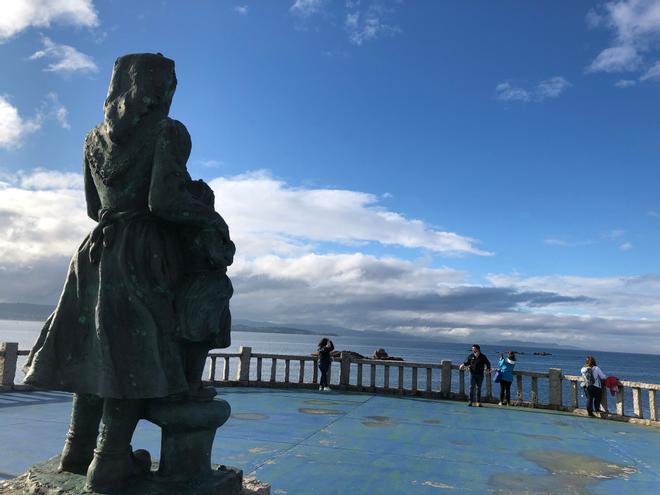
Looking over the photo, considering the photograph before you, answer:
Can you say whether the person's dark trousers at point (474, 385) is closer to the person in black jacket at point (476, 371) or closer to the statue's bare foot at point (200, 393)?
the person in black jacket at point (476, 371)

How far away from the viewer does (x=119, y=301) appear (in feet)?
9.67

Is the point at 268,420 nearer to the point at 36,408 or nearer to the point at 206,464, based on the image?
the point at 36,408

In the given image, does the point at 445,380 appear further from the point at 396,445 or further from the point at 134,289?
the point at 134,289

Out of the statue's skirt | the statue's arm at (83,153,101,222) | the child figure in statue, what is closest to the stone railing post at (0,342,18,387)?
the statue's arm at (83,153,101,222)

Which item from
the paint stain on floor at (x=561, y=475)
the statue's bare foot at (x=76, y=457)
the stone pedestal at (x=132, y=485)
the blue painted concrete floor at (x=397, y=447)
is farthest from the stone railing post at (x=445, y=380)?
the statue's bare foot at (x=76, y=457)

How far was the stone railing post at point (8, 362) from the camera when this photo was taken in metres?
11.5

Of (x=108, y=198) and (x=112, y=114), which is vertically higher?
(x=112, y=114)

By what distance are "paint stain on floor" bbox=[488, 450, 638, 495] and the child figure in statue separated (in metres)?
4.05

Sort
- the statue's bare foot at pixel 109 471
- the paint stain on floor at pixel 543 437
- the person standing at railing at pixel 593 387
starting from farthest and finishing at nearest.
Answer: the person standing at railing at pixel 593 387
the paint stain on floor at pixel 543 437
the statue's bare foot at pixel 109 471

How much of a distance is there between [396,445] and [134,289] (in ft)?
19.0

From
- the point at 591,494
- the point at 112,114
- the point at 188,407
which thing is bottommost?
the point at 591,494

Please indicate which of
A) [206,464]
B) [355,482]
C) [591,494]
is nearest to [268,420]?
[355,482]

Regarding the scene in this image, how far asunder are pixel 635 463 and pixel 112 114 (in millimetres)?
8162

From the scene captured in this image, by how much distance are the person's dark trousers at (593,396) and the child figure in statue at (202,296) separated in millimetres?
11844
